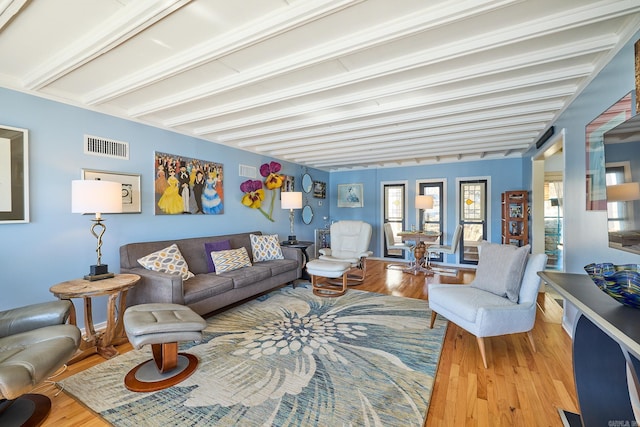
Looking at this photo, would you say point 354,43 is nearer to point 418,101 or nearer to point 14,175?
point 418,101

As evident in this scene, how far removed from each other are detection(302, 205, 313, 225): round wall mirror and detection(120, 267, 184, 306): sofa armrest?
3.78m

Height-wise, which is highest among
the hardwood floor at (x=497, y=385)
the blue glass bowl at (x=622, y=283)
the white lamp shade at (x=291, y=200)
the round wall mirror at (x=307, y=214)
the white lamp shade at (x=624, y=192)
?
the white lamp shade at (x=291, y=200)

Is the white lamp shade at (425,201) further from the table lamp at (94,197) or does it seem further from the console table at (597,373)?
the table lamp at (94,197)

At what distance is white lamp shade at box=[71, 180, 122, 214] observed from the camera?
219 centimetres

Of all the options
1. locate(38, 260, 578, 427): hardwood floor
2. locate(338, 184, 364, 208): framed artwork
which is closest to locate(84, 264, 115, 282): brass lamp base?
locate(38, 260, 578, 427): hardwood floor

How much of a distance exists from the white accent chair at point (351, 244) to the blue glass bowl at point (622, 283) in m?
3.51

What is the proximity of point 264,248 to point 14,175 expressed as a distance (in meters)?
2.74

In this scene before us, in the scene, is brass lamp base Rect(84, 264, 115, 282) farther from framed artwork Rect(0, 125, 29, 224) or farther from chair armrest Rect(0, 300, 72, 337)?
framed artwork Rect(0, 125, 29, 224)

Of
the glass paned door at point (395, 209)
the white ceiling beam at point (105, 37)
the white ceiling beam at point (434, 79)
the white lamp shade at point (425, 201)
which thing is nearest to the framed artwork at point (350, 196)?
the glass paned door at point (395, 209)

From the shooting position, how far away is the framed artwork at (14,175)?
7.34 ft

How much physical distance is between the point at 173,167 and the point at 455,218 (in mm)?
5630

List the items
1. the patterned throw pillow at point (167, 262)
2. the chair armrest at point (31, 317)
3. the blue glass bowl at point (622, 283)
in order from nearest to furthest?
the blue glass bowl at point (622, 283) < the chair armrest at point (31, 317) < the patterned throw pillow at point (167, 262)

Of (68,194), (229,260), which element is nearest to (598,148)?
(229,260)

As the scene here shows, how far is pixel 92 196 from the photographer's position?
221 centimetres
